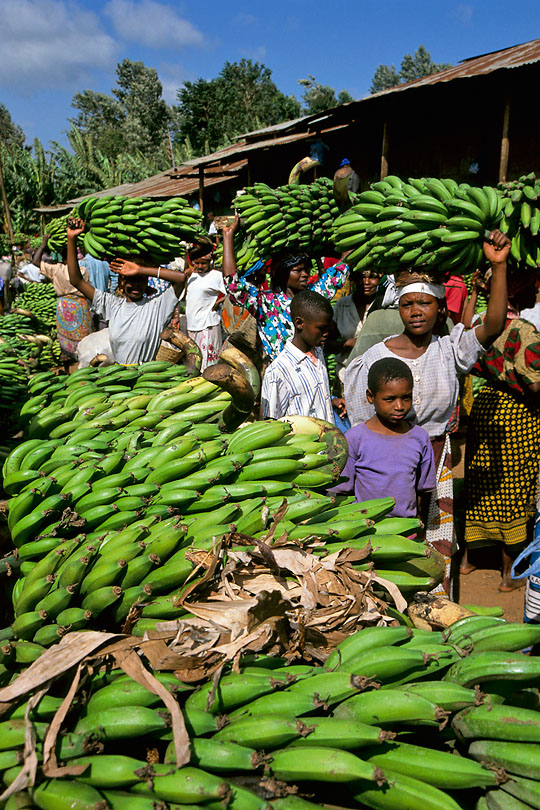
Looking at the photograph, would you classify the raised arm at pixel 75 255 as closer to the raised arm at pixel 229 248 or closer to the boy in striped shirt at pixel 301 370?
the raised arm at pixel 229 248

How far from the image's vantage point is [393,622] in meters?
1.51

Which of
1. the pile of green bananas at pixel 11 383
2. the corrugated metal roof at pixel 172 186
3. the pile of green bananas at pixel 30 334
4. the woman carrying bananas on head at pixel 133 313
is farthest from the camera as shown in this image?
the corrugated metal roof at pixel 172 186

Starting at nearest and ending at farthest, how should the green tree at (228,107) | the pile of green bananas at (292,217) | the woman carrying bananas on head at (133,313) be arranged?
the pile of green bananas at (292,217), the woman carrying bananas on head at (133,313), the green tree at (228,107)

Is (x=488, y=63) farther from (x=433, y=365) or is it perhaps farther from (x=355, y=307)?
(x=433, y=365)

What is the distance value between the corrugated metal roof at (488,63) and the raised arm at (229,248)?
3.92 m

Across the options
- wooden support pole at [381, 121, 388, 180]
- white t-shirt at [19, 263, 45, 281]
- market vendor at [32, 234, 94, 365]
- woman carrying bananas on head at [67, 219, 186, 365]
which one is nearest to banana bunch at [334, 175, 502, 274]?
woman carrying bananas on head at [67, 219, 186, 365]

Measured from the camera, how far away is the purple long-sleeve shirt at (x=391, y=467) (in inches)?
104

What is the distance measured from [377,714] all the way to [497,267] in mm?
2240

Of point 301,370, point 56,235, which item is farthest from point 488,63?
point 301,370

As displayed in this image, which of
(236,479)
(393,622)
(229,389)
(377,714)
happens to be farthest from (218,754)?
(229,389)

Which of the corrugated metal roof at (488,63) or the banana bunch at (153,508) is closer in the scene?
the banana bunch at (153,508)

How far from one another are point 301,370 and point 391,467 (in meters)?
0.85

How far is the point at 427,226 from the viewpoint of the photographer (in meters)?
2.78

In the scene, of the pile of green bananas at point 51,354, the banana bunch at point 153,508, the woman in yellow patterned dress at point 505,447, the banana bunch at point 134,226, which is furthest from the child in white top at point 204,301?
the banana bunch at point 153,508
